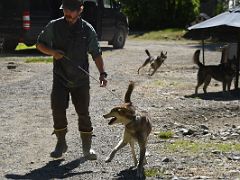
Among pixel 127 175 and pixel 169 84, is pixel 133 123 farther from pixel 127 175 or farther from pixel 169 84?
pixel 169 84

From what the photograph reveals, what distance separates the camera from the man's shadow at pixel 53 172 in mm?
6637

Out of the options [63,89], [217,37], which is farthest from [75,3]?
[217,37]

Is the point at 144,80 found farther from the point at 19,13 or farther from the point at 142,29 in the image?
the point at 142,29

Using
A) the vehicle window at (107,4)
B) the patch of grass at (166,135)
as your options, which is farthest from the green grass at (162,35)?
the patch of grass at (166,135)

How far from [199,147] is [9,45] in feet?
55.3

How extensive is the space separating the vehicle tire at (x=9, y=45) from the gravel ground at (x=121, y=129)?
18.5 ft

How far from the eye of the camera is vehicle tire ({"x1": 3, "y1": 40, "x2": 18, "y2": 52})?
23544 mm

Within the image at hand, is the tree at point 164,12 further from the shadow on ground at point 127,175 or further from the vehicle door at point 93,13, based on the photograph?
the shadow on ground at point 127,175

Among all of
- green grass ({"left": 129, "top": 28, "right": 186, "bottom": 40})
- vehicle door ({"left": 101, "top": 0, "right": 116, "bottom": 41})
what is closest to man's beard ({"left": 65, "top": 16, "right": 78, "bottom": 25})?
vehicle door ({"left": 101, "top": 0, "right": 116, "bottom": 41})

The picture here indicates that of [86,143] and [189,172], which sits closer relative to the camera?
[189,172]

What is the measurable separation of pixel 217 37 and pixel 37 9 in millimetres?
8827

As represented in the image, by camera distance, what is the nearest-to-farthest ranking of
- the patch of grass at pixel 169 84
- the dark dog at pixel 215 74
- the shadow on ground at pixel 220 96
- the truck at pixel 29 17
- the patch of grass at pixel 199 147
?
the patch of grass at pixel 199 147, the shadow on ground at pixel 220 96, the dark dog at pixel 215 74, the patch of grass at pixel 169 84, the truck at pixel 29 17

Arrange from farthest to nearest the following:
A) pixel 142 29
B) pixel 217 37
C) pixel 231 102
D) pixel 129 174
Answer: pixel 142 29, pixel 217 37, pixel 231 102, pixel 129 174

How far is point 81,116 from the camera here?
729 cm
